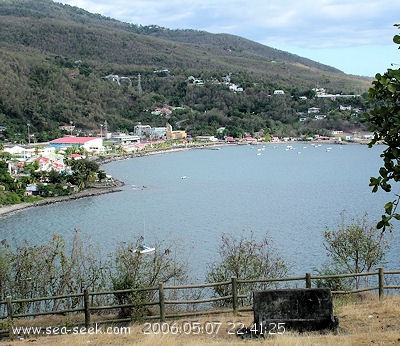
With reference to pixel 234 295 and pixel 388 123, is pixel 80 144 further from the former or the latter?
pixel 388 123

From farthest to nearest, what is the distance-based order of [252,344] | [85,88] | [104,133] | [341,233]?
[85,88] < [104,133] < [341,233] < [252,344]

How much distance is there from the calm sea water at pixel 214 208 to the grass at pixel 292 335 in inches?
217

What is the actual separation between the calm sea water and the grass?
5.51 metres

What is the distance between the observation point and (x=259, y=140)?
54594 mm

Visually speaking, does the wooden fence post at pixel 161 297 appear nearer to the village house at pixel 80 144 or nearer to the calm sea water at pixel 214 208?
the calm sea water at pixel 214 208

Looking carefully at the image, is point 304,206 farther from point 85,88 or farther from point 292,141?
point 85,88

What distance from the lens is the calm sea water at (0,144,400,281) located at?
1511 centimetres

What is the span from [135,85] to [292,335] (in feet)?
219

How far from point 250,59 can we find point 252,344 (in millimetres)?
86324

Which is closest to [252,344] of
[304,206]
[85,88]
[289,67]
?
[304,206]

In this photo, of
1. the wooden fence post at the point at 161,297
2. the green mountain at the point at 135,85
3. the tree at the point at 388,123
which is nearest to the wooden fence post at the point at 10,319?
Answer: the wooden fence post at the point at 161,297

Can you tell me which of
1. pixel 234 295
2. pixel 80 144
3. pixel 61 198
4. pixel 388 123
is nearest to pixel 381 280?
pixel 234 295

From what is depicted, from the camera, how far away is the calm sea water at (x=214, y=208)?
15.1 metres

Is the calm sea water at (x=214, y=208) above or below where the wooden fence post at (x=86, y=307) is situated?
below
